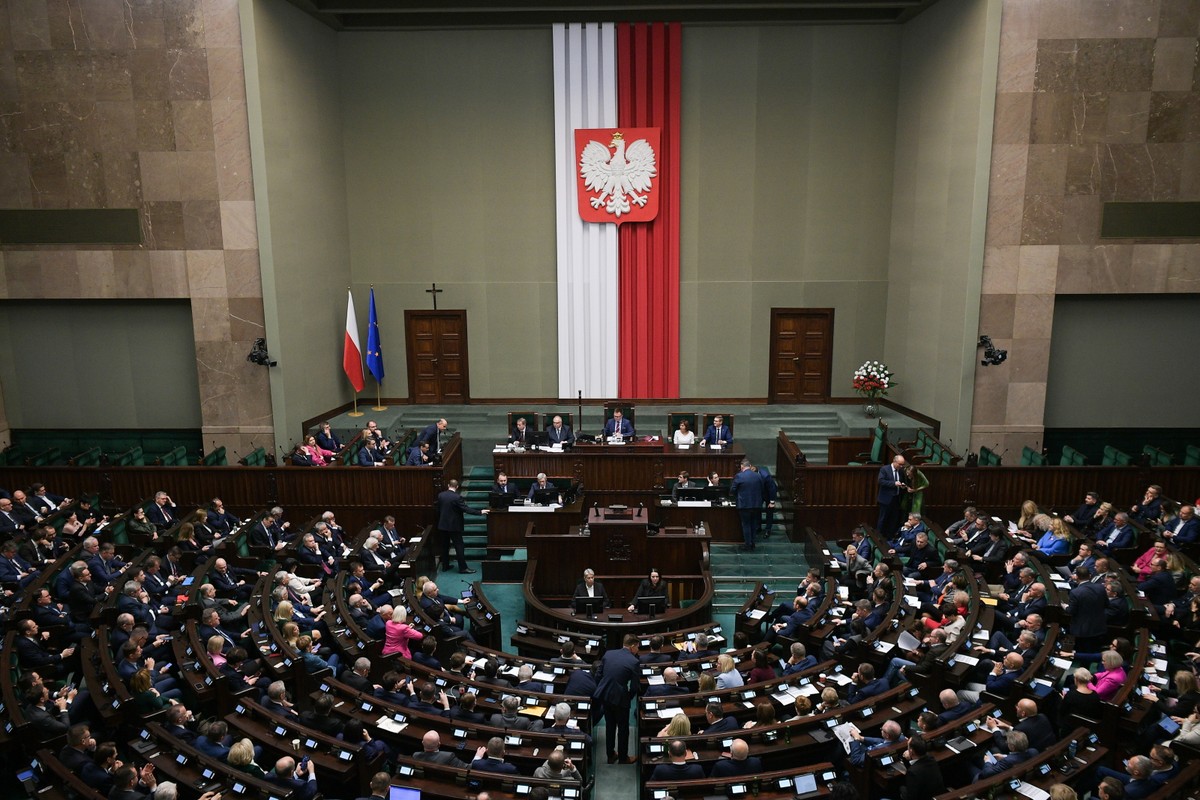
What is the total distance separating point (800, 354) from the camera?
60.1 ft

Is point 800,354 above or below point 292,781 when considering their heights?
above

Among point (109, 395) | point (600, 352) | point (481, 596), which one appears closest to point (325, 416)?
point (109, 395)

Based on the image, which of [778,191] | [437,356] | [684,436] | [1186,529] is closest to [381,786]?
[684,436]

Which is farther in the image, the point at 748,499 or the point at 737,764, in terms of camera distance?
the point at 748,499

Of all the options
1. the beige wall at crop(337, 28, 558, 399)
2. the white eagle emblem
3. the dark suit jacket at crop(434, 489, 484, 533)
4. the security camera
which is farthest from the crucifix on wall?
the dark suit jacket at crop(434, 489, 484, 533)

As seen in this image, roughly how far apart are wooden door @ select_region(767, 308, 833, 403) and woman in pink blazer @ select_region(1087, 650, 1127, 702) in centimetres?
1122

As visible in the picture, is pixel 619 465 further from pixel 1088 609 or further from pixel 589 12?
pixel 589 12

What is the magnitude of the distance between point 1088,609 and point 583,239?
483 inches

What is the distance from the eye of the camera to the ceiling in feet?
52.4

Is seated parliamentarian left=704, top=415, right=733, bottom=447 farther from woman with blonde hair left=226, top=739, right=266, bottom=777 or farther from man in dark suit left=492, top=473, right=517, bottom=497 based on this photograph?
woman with blonde hair left=226, top=739, right=266, bottom=777

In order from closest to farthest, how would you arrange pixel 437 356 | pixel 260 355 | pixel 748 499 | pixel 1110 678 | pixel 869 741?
pixel 869 741
pixel 1110 678
pixel 748 499
pixel 260 355
pixel 437 356

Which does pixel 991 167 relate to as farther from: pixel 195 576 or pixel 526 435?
pixel 195 576

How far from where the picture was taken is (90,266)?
15156mm

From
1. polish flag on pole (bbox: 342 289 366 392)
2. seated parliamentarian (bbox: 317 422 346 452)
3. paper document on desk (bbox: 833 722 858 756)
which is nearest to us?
paper document on desk (bbox: 833 722 858 756)
